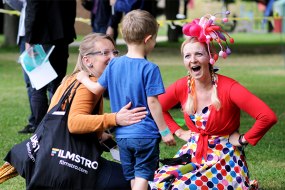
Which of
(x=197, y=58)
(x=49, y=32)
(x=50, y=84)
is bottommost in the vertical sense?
(x=50, y=84)

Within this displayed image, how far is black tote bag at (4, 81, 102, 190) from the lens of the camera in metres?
5.86

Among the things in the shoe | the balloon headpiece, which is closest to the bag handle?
the balloon headpiece

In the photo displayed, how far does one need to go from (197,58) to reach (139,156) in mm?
898

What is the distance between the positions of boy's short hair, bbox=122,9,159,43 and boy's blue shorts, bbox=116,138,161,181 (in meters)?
0.64

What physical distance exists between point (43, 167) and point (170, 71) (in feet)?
45.7

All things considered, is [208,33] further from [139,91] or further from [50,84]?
[50,84]

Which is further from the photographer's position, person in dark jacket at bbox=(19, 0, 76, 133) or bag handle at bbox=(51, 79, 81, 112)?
person in dark jacket at bbox=(19, 0, 76, 133)

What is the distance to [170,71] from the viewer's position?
64.7ft

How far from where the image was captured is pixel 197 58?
627 centimetres

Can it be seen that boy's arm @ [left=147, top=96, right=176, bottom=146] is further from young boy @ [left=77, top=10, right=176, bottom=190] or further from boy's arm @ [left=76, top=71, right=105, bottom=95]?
boy's arm @ [left=76, top=71, right=105, bottom=95]

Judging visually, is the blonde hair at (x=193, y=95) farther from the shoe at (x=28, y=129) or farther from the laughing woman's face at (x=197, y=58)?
the shoe at (x=28, y=129)

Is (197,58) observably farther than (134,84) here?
Yes

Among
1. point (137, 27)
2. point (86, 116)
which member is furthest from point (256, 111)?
point (86, 116)

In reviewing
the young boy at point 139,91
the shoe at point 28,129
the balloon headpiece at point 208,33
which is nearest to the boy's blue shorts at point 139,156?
the young boy at point 139,91
